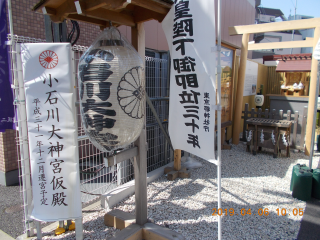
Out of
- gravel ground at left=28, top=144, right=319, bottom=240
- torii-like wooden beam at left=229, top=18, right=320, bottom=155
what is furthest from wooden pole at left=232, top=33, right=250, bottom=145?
→ gravel ground at left=28, top=144, right=319, bottom=240

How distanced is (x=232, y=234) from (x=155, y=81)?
137 inches

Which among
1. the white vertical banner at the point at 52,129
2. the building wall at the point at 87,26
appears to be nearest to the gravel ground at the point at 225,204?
the white vertical banner at the point at 52,129

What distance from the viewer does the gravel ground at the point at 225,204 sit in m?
3.20

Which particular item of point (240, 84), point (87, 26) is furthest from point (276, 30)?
point (87, 26)

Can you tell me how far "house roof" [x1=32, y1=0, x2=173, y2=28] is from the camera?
228 centimetres

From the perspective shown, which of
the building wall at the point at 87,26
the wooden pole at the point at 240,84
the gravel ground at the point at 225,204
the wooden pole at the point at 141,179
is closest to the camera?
the wooden pole at the point at 141,179

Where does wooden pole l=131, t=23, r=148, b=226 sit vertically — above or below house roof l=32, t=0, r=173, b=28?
below

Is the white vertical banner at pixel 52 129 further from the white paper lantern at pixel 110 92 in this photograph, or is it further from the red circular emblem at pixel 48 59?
the white paper lantern at pixel 110 92

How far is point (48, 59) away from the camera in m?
2.53

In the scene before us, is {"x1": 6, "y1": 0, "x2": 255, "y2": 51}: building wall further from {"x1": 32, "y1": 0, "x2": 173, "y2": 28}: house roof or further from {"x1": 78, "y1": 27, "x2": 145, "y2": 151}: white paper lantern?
{"x1": 78, "y1": 27, "x2": 145, "y2": 151}: white paper lantern

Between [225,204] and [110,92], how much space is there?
2856mm

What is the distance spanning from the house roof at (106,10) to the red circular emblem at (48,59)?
0.43 metres

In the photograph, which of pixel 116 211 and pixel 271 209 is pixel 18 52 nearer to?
pixel 116 211

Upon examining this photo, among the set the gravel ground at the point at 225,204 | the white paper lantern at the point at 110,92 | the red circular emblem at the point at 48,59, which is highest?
the red circular emblem at the point at 48,59
